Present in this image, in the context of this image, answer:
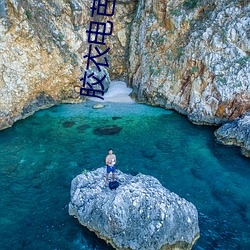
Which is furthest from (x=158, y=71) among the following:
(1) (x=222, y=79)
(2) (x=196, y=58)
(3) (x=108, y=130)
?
(3) (x=108, y=130)

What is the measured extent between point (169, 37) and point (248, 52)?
394 inches

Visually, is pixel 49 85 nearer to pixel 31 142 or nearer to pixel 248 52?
pixel 31 142

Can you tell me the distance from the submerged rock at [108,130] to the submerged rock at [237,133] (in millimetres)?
10263

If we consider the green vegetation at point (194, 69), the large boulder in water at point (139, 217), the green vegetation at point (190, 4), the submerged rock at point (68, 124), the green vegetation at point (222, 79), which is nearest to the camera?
the large boulder in water at point (139, 217)

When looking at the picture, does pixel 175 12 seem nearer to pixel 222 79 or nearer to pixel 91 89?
pixel 222 79

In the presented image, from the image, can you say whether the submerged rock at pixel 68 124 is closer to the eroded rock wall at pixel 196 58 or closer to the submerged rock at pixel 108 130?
the submerged rock at pixel 108 130

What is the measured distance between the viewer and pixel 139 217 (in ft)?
43.3

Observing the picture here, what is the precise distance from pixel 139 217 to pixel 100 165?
8333 millimetres

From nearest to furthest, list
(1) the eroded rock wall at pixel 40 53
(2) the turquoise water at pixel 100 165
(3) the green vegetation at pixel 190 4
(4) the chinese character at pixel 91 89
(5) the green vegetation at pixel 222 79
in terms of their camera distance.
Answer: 1. (2) the turquoise water at pixel 100 165
2. (1) the eroded rock wall at pixel 40 53
3. (5) the green vegetation at pixel 222 79
4. (3) the green vegetation at pixel 190 4
5. (4) the chinese character at pixel 91 89

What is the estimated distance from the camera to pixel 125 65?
41656mm

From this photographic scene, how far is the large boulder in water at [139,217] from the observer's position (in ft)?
42.7

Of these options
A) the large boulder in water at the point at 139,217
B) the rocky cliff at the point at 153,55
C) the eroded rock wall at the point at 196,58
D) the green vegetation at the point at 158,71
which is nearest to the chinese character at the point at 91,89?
the rocky cliff at the point at 153,55

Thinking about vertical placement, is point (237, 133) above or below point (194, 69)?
below

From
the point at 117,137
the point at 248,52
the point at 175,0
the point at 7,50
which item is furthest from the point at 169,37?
the point at 7,50
